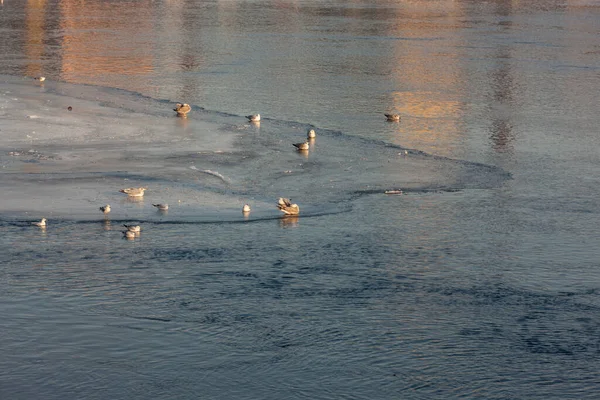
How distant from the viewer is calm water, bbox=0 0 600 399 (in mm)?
13367

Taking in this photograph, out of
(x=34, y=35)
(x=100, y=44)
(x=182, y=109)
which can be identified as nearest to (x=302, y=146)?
(x=182, y=109)

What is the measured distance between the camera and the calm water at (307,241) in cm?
1337

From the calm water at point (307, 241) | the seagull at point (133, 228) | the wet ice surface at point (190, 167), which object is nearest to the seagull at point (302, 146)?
the wet ice surface at point (190, 167)

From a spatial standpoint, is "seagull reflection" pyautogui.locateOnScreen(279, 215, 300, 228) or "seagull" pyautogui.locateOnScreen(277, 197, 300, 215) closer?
"seagull reflection" pyautogui.locateOnScreen(279, 215, 300, 228)

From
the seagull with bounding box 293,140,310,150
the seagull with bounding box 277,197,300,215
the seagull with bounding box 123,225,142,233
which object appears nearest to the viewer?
the seagull with bounding box 123,225,142,233

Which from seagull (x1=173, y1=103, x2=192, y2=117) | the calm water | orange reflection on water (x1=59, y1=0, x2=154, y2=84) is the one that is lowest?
the calm water

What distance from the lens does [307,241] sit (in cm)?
1819

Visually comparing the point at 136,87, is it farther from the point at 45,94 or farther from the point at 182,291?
the point at 182,291

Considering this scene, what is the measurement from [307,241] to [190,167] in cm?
571

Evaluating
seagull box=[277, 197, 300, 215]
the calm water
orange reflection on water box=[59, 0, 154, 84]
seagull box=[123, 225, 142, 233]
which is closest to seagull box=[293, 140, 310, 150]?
the calm water

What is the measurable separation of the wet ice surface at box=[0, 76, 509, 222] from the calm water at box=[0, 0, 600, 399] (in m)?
0.08

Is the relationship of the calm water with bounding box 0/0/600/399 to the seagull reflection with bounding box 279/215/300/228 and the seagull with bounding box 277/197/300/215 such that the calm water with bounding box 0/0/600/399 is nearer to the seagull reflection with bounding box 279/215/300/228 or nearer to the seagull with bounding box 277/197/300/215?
the seagull reflection with bounding box 279/215/300/228

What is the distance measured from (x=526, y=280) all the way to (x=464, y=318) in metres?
1.99

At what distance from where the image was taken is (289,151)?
25.1m
